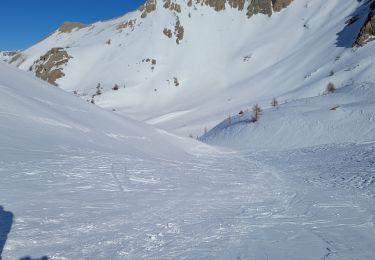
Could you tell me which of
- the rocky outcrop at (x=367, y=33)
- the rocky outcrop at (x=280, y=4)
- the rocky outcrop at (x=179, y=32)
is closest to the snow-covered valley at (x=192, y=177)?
the rocky outcrop at (x=367, y=33)

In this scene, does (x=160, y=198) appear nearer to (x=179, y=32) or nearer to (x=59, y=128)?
(x=59, y=128)

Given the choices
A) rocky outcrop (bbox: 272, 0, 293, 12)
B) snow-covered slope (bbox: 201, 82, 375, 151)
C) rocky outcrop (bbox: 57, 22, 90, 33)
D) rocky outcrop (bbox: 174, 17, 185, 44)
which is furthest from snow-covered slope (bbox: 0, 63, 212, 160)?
rocky outcrop (bbox: 57, 22, 90, 33)

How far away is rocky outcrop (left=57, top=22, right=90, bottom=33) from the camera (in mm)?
115300

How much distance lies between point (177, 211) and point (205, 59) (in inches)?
2872

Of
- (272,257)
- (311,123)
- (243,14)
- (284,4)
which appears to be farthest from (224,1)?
(272,257)

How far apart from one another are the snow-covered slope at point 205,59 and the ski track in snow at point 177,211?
3231cm

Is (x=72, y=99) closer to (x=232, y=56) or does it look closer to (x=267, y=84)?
(x=267, y=84)

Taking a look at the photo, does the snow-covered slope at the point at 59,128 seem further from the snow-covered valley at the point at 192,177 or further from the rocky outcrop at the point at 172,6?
the rocky outcrop at the point at 172,6

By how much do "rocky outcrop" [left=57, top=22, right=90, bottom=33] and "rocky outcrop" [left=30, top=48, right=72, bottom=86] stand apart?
2928 cm

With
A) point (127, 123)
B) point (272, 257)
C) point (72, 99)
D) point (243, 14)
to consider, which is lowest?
point (272, 257)

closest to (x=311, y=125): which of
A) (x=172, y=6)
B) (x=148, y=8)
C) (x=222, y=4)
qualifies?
(x=172, y=6)

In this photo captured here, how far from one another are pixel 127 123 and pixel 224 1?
74570 mm

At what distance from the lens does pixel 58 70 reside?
83.1m

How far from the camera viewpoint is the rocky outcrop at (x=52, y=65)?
82.5 metres
